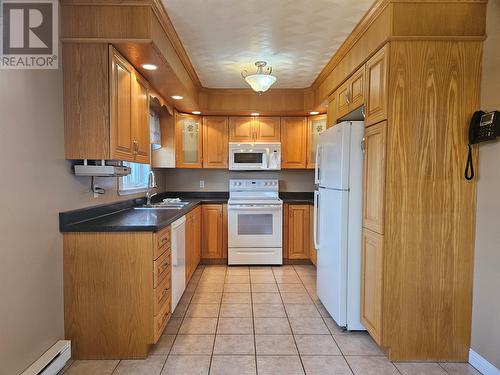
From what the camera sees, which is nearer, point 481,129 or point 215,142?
point 481,129

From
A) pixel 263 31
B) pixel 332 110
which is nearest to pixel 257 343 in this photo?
pixel 332 110

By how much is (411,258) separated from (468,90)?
45.4 inches

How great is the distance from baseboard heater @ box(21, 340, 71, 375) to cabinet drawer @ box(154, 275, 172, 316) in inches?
22.9

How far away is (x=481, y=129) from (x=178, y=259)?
247 centimetres

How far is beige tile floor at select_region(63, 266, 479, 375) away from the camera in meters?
1.92

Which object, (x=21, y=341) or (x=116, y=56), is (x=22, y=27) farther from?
(x=21, y=341)

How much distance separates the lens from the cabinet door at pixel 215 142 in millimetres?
4387

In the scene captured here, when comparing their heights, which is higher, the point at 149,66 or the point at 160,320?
the point at 149,66

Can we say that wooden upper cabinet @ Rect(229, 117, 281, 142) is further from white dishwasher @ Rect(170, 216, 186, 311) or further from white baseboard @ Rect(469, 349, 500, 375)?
white baseboard @ Rect(469, 349, 500, 375)

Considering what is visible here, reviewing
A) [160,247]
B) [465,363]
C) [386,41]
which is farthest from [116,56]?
[465,363]

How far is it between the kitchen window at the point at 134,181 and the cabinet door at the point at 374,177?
2.20 m

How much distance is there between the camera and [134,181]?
11.1 feet

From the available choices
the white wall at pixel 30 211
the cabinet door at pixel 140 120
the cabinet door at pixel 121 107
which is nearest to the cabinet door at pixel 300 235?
the cabinet door at pixel 140 120

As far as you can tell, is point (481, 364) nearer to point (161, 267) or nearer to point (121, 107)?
point (161, 267)
